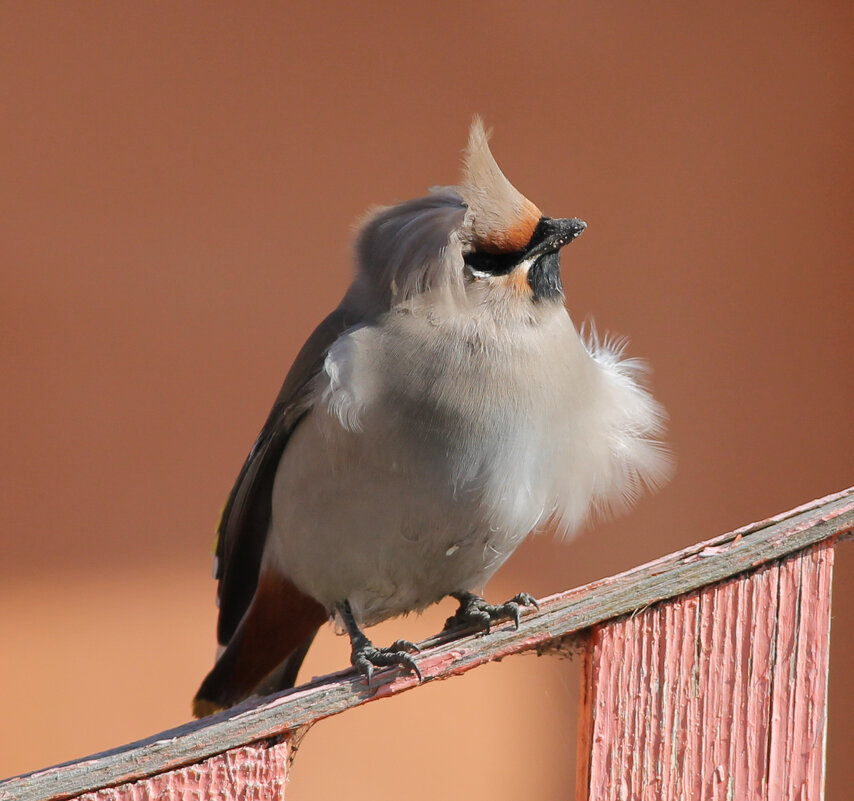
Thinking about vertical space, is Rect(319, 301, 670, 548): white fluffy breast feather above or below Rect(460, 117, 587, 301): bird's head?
below

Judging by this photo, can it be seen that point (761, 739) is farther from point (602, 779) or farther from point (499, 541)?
point (499, 541)

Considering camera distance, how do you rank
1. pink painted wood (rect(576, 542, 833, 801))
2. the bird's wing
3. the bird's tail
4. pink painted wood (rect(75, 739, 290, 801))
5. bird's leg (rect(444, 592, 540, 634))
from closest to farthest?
1. pink painted wood (rect(75, 739, 290, 801))
2. pink painted wood (rect(576, 542, 833, 801))
3. bird's leg (rect(444, 592, 540, 634))
4. the bird's wing
5. the bird's tail

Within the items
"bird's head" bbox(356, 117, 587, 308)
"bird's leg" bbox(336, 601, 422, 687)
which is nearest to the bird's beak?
"bird's head" bbox(356, 117, 587, 308)

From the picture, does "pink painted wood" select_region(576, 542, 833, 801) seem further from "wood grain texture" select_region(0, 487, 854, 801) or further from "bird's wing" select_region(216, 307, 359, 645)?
"bird's wing" select_region(216, 307, 359, 645)

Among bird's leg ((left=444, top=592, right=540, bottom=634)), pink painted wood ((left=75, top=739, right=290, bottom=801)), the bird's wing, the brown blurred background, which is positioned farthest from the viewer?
the brown blurred background

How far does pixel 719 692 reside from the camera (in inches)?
44.2

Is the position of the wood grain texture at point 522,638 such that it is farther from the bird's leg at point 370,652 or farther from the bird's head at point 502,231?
the bird's head at point 502,231

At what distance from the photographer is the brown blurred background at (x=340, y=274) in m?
3.49

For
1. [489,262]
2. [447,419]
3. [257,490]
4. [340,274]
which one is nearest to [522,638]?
[447,419]

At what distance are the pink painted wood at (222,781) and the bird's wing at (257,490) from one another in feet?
3.76

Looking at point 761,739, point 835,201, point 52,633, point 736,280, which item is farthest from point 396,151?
point 761,739

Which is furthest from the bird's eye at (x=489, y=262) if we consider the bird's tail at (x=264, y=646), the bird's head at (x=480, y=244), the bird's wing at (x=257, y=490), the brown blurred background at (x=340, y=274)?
the brown blurred background at (x=340, y=274)

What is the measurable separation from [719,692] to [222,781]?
471mm

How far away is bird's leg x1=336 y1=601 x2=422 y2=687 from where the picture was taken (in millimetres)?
1133
